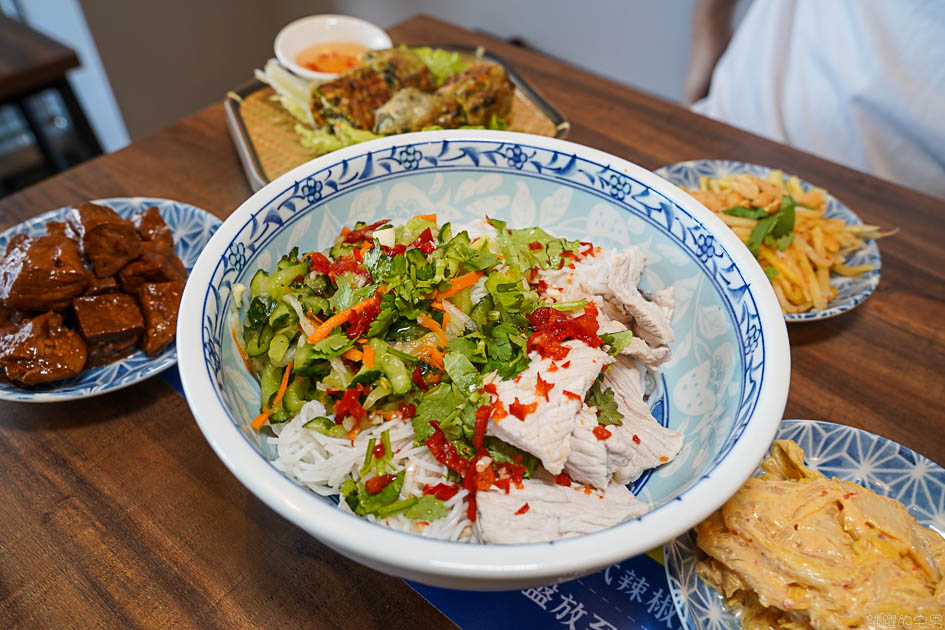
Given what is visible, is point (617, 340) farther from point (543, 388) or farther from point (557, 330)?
point (543, 388)

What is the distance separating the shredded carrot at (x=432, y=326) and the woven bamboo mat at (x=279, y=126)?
135 centimetres

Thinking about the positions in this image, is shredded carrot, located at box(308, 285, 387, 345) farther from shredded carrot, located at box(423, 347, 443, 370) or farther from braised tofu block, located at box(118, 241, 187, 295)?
braised tofu block, located at box(118, 241, 187, 295)

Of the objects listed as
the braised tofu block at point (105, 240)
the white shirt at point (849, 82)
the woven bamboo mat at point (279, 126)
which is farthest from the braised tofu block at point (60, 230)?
the white shirt at point (849, 82)

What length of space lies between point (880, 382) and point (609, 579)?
3.60 ft

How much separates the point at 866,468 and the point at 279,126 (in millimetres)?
2557

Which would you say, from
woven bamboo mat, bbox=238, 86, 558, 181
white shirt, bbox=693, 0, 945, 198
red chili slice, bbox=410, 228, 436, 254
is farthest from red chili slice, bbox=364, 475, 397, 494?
white shirt, bbox=693, 0, 945, 198

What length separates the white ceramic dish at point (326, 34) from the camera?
3.13m

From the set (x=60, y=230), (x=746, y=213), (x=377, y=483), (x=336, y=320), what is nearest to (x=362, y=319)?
(x=336, y=320)

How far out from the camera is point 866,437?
1.48 meters

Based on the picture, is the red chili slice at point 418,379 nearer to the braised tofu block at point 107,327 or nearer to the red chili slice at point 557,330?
the red chili slice at point 557,330

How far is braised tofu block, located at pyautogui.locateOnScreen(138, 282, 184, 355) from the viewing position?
5.49 feet

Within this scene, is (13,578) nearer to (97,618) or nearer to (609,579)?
(97,618)

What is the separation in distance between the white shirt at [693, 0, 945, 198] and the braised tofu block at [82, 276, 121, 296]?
343 centimetres

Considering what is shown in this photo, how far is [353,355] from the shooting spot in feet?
4.27
